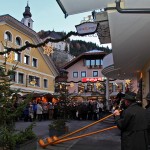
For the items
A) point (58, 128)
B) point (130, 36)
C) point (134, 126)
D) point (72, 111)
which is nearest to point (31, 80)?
point (72, 111)

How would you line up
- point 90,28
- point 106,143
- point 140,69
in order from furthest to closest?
point 140,69, point 90,28, point 106,143

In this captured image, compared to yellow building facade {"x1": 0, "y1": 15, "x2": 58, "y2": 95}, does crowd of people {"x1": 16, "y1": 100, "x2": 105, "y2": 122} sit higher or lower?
lower

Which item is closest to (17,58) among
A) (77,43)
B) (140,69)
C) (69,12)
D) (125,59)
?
(140,69)

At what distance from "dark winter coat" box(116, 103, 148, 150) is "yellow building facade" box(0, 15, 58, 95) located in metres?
30.5

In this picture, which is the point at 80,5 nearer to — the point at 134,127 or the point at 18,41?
the point at 134,127

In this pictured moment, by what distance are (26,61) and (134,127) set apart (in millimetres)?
38610

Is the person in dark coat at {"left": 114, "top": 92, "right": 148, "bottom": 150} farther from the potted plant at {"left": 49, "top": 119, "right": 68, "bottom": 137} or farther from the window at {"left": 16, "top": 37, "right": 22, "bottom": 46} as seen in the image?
the window at {"left": 16, "top": 37, "right": 22, "bottom": 46}

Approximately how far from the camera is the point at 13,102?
720 centimetres

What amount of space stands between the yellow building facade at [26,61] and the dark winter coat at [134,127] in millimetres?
→ 30510

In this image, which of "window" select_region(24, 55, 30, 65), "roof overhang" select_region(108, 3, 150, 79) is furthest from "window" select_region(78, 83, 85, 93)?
"roof overhang" select_region(108, 3, 150, 79)

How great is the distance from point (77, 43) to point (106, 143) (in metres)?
131

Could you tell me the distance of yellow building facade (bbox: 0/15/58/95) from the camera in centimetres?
3884

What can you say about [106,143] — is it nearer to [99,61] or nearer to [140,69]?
[140,69]

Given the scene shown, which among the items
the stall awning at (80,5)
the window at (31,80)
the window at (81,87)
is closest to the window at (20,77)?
the window at (31,80)
